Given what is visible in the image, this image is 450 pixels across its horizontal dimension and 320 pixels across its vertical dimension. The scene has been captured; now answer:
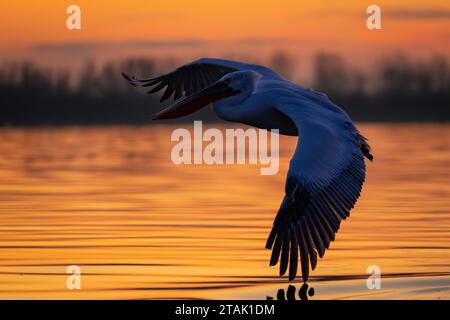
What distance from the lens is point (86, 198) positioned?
17234 millimetres

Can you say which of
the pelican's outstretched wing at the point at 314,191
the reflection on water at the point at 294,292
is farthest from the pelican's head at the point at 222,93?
the reflection on water at the point at 294,292

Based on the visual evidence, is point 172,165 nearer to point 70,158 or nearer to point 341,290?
point 70,158

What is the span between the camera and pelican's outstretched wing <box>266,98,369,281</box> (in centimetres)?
948

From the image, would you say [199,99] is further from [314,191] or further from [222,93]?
[314,191]

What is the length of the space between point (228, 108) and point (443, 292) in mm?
2944

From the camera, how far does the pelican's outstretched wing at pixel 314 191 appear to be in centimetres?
948

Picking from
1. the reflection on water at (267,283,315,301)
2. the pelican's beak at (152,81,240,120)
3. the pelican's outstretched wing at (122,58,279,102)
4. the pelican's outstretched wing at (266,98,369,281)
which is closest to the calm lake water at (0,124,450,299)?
the reflection on water at (267,283,315,301)

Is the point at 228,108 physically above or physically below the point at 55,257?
above

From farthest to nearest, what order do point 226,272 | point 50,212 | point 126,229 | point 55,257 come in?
point 50,212 → point 126,229 → point 55,257 → point 226,272

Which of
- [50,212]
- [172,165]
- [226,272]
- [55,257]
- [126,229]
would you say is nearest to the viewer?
[226,272]

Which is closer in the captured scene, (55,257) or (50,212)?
(55,257)

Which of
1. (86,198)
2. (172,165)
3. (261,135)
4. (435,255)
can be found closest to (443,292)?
(435,255)

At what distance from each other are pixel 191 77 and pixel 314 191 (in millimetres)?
4279

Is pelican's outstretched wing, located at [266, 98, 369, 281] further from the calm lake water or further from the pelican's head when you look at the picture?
the pelican's head
